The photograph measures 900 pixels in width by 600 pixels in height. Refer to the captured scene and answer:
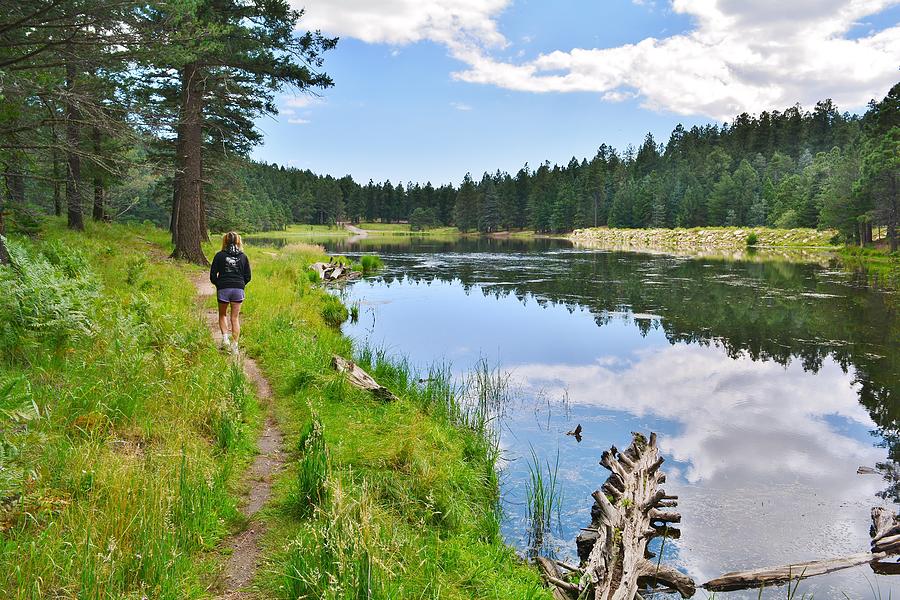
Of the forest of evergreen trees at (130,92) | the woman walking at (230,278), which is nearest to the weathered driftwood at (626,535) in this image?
the woman walking at (230,278)

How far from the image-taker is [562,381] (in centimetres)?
1202

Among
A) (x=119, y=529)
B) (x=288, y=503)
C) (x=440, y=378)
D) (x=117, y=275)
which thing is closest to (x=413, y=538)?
(x=288, y=503)

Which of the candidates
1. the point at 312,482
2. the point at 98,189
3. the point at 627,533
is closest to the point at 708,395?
the point at 627,533

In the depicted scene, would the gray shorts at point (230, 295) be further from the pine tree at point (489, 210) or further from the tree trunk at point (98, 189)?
the pine tree at point (489, 210)

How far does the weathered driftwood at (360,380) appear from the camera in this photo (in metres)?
8.38

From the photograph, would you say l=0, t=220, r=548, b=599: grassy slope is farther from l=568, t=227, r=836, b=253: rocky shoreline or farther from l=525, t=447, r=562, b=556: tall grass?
l=568, t=227, r=836, b=253: rocky shoreline

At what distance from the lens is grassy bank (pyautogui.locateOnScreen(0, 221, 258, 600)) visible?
329 cm

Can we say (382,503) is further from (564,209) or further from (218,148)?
(564,209)

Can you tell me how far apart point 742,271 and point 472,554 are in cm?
3462

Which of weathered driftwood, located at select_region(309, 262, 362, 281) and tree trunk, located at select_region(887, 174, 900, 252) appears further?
tree trunk, located at select_region(887, 174, 900, 252)

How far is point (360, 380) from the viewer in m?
8.63

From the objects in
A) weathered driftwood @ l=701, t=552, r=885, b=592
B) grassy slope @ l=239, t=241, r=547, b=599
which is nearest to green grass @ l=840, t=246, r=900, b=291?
weathered driftwood @ l=701, t=552, r=885, b=592

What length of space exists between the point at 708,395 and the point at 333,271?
2247cm

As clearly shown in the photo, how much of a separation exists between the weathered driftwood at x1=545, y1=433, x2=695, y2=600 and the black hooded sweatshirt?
6949mm
